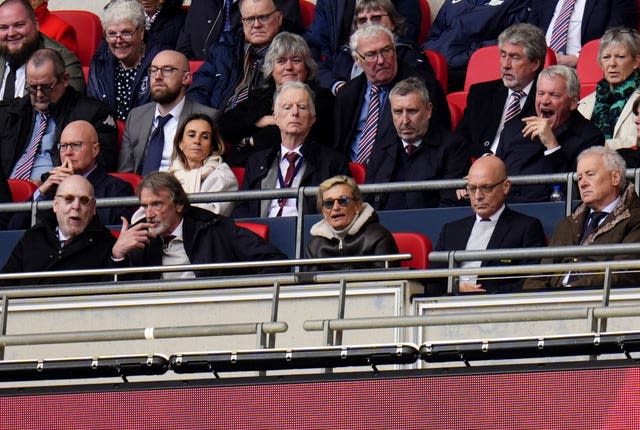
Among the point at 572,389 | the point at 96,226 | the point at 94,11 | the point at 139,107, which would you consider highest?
the point at 94,11

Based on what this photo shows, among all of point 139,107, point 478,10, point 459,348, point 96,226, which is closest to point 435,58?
point 478,10

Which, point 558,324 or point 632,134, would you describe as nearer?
point 558,324

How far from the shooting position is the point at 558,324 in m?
10.1

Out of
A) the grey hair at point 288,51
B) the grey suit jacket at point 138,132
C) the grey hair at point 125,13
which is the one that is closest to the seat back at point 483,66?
the grey hair at point 288,51

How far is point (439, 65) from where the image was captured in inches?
529

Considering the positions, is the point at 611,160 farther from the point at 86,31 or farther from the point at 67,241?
the point at 86,31

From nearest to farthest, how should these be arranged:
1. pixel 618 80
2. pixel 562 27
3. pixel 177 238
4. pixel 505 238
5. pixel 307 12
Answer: pixel 505 238 → pixel 177 238 → pixel 618 80 → pixel 562 27 → pixel 307 12

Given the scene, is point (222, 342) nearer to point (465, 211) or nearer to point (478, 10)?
point (465, 211)

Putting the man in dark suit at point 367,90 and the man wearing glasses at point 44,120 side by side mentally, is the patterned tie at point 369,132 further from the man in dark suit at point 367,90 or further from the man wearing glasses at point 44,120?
the man wearing glasses at point 44,120

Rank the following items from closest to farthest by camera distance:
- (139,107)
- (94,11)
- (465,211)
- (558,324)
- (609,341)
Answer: (609,341) → (558,324) → (465,211) → (139,107) → (94,11)

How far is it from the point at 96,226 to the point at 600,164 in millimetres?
2802

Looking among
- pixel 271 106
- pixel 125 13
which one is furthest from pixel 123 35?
pixel 271 106

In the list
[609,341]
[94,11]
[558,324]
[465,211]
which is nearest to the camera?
[609,341]

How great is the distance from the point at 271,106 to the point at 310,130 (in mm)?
502
